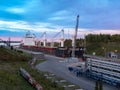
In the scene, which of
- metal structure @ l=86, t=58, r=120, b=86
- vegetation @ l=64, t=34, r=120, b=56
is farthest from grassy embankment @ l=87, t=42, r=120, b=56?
metal structure @ l=86, t=58, r=120, b=86

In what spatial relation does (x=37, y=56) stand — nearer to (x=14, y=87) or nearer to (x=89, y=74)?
(x=89, y=74)

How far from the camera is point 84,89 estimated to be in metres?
22.2

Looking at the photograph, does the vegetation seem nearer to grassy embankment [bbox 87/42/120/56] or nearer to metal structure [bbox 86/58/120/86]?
grassy embankment [bbox 87/42/120/56]

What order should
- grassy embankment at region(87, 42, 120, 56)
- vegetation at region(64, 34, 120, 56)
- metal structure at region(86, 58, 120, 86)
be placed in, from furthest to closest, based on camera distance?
1. vegetation at region(64, 34, 120, 56)
2. grassy embankment at region(87, 42, 120, 56)
3. metal structure at region(86, 58, 120, 86)

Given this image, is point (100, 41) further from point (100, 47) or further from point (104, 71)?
point (104, 71)

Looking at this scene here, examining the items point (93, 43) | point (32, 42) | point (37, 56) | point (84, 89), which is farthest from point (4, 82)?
point (32, 42)

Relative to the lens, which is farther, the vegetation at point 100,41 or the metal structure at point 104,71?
the vegetation at point 100,41

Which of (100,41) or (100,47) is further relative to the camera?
(100,41)

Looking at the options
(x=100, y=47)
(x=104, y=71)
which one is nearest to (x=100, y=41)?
(x=100, y=47)

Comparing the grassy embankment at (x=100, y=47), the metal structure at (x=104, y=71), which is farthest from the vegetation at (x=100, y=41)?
the metal structure at (x=104, y=71)

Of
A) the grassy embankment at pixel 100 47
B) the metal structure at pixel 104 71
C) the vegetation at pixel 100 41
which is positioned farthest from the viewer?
the vegetation at pixel 100 41

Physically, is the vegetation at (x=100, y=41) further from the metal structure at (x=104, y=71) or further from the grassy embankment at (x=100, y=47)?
the metal structure at (x=104, y=71)

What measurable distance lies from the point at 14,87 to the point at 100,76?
8351 mm

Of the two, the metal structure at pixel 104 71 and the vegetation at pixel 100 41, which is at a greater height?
the vegetation at pixel 100 41
